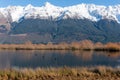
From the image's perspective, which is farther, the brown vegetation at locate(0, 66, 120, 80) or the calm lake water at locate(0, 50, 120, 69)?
the calm lake water at locate(0, 50, 120, 69)

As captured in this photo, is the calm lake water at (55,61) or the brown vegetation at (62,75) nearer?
the brown vegetation at (62,75)

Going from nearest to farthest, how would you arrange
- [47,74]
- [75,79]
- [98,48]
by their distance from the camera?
[75,79], [47,74], [98,48]

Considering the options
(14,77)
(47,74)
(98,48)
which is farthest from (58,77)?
(98,48)

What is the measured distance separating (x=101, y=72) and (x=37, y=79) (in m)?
5.42

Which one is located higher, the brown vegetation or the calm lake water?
the brown vegetation

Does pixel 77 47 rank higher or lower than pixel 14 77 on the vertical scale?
lower

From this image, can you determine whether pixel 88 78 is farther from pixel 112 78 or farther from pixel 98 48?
pixel 98 48

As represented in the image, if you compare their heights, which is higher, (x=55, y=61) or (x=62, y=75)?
(x=62, y=75)

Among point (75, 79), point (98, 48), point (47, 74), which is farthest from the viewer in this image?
point (98, 48)

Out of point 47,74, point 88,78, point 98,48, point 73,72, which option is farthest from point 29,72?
point 98,48

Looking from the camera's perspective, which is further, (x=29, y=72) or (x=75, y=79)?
(x=29, y=72)

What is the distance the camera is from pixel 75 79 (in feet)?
69.6

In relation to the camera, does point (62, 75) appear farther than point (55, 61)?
No

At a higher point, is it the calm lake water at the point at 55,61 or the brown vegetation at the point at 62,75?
the brown vegetation at the point at 62,75
